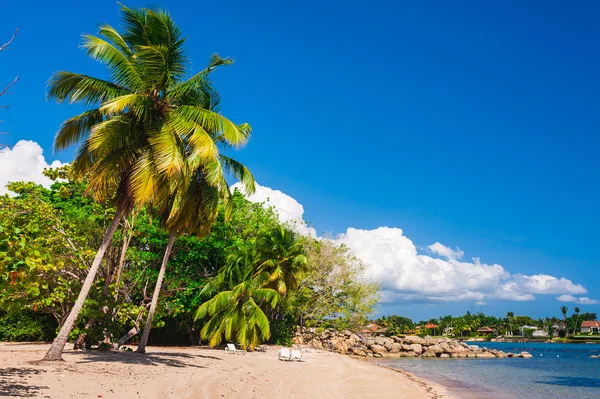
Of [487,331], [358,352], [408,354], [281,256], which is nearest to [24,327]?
[281,256]

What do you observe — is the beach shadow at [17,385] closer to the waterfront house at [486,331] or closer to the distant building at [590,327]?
the waterfront house at [486,331]

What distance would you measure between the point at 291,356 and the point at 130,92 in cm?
1463

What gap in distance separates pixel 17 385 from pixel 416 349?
49.4 metres

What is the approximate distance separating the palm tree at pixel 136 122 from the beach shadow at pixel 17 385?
253 cm

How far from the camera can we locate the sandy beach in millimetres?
8992

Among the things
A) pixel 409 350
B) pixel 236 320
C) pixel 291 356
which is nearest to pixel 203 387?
pixel 291 356

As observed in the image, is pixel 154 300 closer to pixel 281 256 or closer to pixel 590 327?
pixel 281 256

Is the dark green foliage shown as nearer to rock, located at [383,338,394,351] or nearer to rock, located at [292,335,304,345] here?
rock, located at [292,335,304,345]

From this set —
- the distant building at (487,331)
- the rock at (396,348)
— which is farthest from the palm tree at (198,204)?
the distant building at (487,331)

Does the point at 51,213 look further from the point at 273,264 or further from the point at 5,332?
the point at 273,264

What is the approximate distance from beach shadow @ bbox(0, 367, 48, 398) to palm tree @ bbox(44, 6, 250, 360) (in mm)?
2535

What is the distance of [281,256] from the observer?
92.9 feet

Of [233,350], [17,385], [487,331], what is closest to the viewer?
[17,385]

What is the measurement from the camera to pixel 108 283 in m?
18.0
